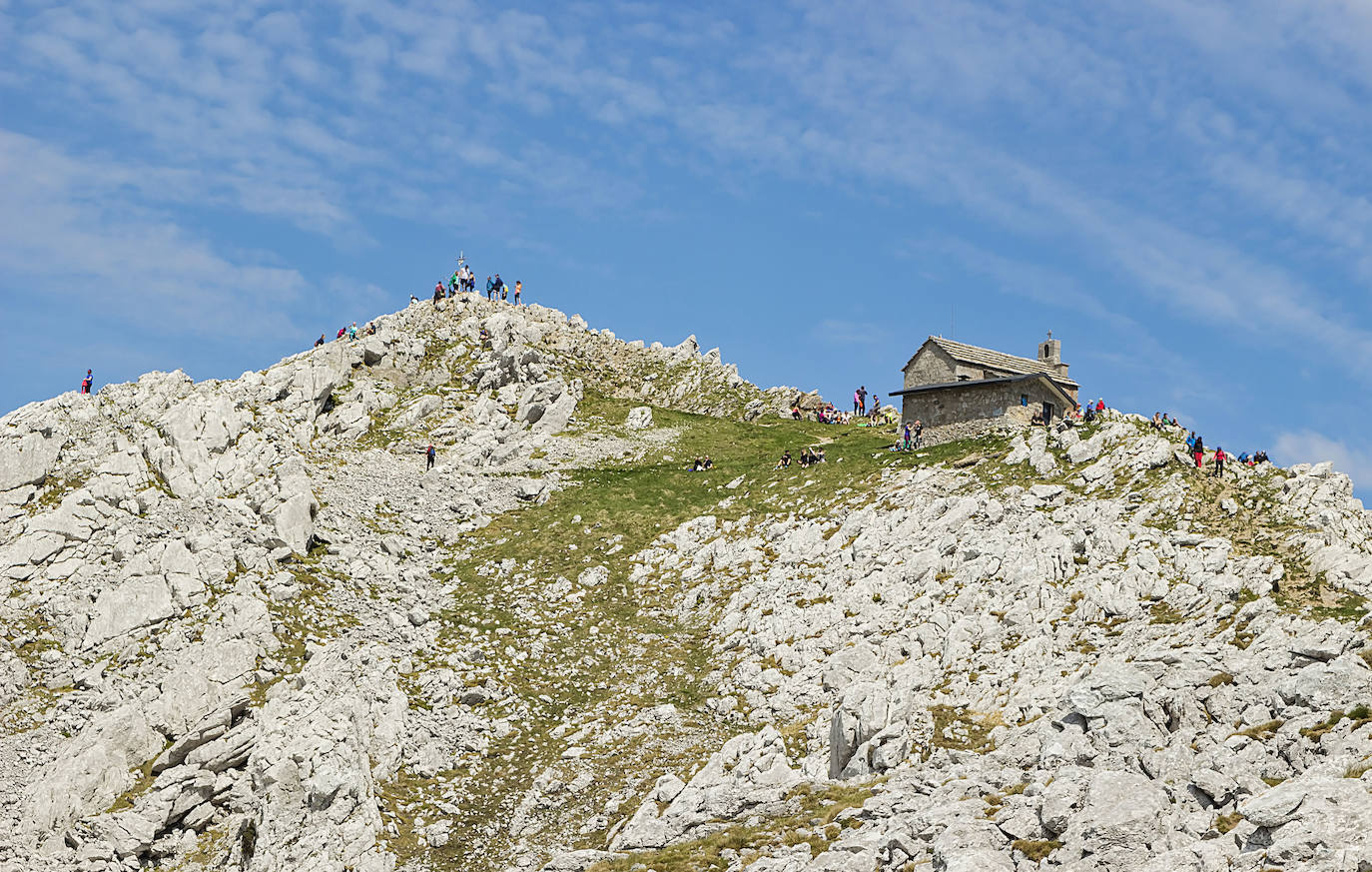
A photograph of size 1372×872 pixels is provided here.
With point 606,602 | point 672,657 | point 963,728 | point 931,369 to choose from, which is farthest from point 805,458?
point 963,728

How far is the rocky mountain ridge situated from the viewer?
1314 inches

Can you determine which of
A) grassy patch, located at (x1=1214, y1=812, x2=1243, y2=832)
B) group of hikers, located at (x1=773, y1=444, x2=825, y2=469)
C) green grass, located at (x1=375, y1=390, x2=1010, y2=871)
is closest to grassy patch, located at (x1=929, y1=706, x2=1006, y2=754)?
green grass, located at (x1=375, y1=390, x2=1010, y2=871)

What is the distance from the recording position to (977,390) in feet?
220

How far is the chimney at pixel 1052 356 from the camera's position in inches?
2970

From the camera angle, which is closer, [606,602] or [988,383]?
[606,602]

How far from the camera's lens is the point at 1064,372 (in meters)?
75.4

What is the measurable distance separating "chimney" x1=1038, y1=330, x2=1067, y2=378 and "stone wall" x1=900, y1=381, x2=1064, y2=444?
30.1ft

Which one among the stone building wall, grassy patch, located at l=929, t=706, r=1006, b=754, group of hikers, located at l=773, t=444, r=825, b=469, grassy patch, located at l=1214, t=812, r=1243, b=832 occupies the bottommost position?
grassy patch, located at l=1214, t=812, r=1243, b=832

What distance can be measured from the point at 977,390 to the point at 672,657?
26.6 metres

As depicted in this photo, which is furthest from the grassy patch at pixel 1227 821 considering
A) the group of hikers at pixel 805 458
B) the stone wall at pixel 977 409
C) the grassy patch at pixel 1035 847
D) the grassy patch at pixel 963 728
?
the group of hikers at pixel 805 458

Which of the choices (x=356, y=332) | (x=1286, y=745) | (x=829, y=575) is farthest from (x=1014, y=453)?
(x=356, y=332)

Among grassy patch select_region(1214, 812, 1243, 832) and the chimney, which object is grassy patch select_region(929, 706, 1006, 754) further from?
the chimney

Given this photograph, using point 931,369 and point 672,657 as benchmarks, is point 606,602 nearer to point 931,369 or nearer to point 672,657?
point 672,657

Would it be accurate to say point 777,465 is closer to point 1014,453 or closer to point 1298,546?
point 1014,453
